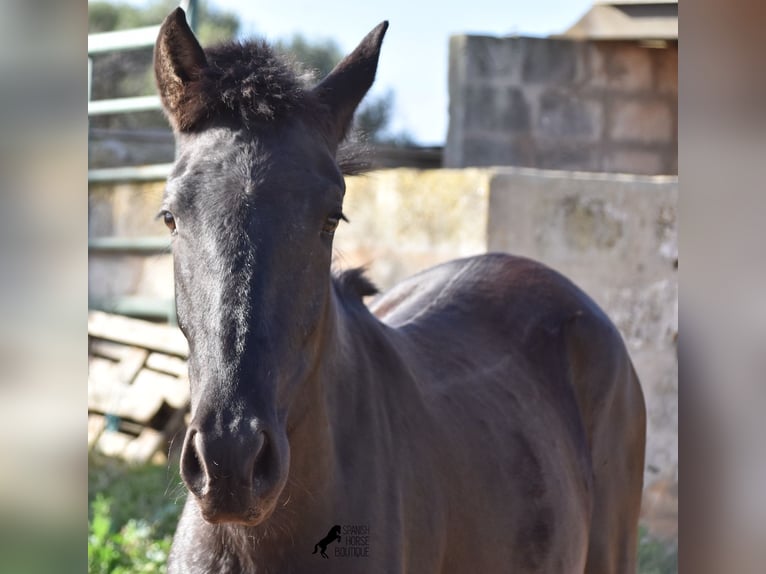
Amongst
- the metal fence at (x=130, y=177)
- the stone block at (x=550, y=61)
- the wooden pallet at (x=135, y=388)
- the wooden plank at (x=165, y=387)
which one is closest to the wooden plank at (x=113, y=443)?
the wooden pallet at (x=135, y=388)

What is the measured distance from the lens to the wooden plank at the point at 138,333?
633 cm

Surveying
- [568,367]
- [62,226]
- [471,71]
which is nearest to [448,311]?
[568,367]

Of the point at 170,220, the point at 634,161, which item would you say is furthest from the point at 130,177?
the point at 170,220

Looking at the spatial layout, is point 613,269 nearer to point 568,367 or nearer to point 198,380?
point 568,367

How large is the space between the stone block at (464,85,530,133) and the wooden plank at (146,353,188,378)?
276 cm

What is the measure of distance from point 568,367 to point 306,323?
76.6 inches

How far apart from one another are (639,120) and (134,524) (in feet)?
15.2

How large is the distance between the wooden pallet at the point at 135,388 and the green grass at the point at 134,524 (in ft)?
0.52

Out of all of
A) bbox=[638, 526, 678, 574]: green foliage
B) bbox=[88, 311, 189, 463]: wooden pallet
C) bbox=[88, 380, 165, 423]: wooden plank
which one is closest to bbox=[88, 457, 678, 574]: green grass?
bbox=[638, 526, 678, 574]: green foliage

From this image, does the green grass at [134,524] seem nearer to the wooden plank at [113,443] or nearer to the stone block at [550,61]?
the wooden plank at [113,443]

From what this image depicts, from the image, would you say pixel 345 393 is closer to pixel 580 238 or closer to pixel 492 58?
pixel 580 238

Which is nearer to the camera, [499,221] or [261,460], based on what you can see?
[261,460]

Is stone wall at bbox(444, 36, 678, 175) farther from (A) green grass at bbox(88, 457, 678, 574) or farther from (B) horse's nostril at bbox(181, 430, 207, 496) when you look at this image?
(B) horse's nostril at bbox(181, 430, 207, 496)

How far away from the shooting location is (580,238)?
19.9ft
